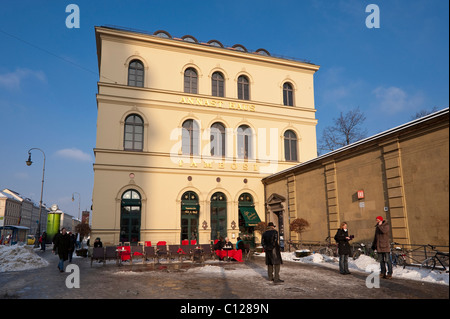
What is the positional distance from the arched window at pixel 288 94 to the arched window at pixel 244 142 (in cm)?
470

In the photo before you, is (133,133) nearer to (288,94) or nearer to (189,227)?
(189,227)

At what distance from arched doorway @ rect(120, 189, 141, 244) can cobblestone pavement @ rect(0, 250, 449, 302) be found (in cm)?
972

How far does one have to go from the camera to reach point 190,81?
89.1ft

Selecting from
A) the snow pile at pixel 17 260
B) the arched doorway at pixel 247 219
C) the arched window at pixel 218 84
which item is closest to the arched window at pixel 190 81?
the arched window at pixel 218 84

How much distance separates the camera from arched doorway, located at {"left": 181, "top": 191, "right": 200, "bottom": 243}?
971 inches

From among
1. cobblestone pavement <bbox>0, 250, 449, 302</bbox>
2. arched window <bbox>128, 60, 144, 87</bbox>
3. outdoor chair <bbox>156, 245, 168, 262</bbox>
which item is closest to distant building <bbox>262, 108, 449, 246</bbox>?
cobblestone pavement <bbox>0, 250, 449, 302</bbox>

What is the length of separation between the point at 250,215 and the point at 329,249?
28.8ft

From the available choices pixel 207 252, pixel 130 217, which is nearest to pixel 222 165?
pixel 130 217

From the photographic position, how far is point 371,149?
1630cm

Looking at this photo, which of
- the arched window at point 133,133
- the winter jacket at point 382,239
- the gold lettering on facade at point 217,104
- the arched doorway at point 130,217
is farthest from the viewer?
the gold lettering on facade at point 217,104

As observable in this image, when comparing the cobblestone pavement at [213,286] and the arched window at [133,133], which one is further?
the arched window at [133,133]

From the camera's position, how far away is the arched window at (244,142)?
27.5m

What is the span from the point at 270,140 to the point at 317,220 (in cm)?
956

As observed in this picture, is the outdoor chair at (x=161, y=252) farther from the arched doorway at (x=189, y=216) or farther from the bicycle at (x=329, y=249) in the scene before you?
the bicycle at (x=329, y=249)
